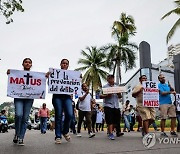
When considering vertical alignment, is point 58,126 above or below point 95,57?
below

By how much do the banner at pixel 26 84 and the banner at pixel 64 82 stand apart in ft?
0.72

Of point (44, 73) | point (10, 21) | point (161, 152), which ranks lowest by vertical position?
point (161, 152)

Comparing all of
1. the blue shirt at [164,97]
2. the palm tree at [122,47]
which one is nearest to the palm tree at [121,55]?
the palm tree at [122,47]

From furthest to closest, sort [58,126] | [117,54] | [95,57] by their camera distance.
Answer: [95,57] < [117,54] < [58,126]

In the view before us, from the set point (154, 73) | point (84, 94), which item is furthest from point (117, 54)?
point (84, 94)

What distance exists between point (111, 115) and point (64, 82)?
1.84m

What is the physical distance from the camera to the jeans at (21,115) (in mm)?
5852

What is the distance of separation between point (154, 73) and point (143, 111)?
1444 inches

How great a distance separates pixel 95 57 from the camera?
153ft

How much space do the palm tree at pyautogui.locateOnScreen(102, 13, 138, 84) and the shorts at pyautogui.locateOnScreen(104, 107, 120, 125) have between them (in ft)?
94.6

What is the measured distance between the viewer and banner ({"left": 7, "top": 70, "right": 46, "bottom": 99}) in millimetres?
6289

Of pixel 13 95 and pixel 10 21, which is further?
pixel 10 21

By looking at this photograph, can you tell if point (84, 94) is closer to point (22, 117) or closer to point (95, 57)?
point (22, 117)

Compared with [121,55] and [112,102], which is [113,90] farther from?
[121,55]
